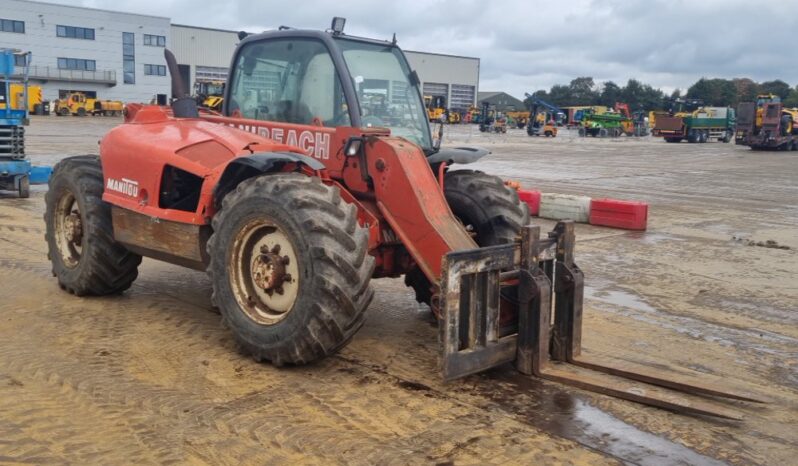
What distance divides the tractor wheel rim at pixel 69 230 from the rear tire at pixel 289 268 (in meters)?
2.26

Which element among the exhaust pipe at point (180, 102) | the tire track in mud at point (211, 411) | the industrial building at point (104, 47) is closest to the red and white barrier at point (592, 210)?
the exhaust pipe at point (180, 102)

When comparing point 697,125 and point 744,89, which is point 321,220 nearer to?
point 697,125

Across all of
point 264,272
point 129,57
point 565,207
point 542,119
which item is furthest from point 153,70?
point 264,272

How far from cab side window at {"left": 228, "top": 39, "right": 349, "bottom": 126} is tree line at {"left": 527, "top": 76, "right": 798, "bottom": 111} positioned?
8337 cm

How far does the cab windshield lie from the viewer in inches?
227

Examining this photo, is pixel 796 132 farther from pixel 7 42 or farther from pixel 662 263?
pixel 7 42

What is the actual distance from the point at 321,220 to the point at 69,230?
11.1 feet

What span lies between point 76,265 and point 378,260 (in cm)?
302

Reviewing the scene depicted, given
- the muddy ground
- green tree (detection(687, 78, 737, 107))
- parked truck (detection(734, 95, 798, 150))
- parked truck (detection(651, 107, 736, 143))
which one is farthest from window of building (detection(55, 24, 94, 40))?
the muddy ground

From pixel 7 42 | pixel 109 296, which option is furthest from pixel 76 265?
pixel 7 42

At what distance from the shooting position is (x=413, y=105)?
20.4 ft

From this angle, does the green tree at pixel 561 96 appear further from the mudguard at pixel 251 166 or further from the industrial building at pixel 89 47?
the mudguard at pixel 251 166

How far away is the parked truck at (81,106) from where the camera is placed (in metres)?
61.9

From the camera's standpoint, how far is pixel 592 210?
40.7 ft
